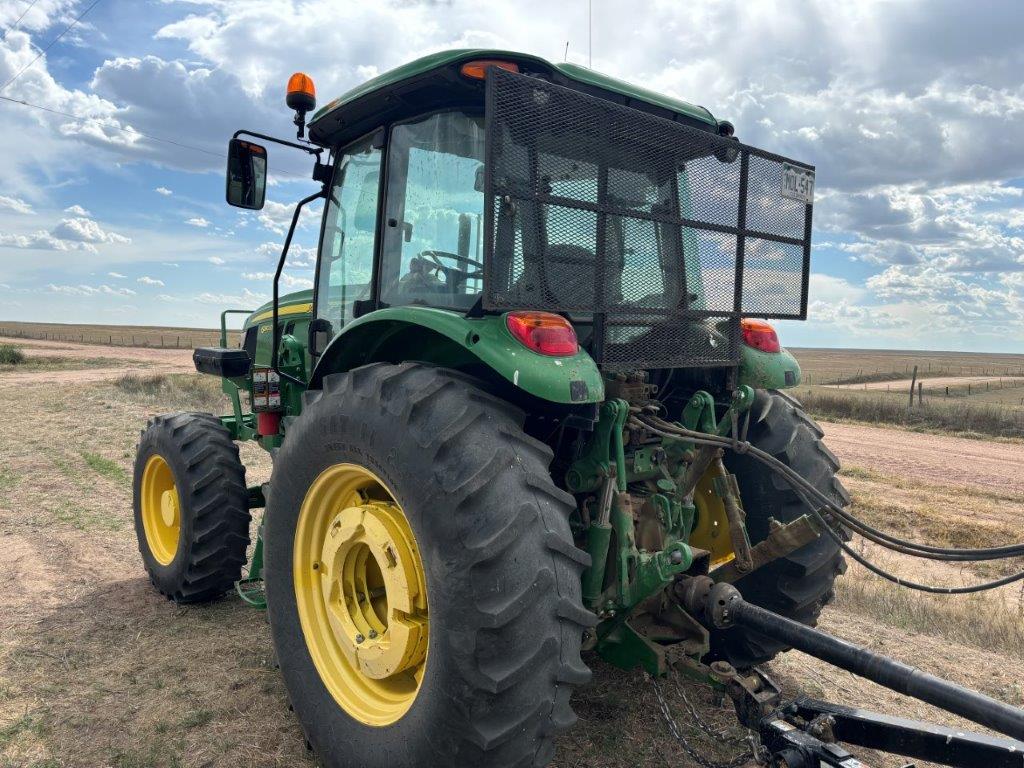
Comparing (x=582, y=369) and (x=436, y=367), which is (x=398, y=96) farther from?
(x=582, y=369)

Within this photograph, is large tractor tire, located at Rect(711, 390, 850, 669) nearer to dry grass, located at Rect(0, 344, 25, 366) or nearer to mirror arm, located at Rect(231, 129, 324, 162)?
mirror arm, located at Rect(231, 129, 324, 162)

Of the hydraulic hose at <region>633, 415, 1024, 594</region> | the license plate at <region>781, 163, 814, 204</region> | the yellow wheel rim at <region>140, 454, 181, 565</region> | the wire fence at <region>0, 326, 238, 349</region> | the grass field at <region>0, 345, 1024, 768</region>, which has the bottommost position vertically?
the grass field at <region>0, 345, 1024, 768</region>

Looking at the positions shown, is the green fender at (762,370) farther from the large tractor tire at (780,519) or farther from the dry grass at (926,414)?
the dry grass at (926,414)

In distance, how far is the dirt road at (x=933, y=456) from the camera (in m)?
12.6

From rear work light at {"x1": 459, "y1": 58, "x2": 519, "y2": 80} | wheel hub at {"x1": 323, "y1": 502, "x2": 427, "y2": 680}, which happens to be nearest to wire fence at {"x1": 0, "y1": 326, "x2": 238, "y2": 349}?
wheel hub at {"x1": 323, "y1": 502, "x2": 427, "y2": 680}

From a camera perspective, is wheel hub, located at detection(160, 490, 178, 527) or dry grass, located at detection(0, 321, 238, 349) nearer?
wheel hub, located at detection(160, 490, 178, 527)

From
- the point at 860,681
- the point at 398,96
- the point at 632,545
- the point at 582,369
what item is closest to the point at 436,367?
the point at 582,369

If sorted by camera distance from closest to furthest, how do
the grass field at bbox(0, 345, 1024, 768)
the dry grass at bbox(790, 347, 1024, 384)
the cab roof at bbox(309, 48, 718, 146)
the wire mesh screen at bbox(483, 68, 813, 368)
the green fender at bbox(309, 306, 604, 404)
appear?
the green fender at bbox(309, 306, 604, 404) → the wire mesh screen at bbox(483, 68, 813, 368) → the cab roof at bbox(309, 48, 718, 146) → the grass field at bbox(0, 345, 1024, 768) → the dry grass at bbox(790, 347, 1024, 384)

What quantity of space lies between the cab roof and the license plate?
0.41 metres

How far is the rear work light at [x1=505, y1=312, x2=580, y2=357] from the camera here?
99.0 inches

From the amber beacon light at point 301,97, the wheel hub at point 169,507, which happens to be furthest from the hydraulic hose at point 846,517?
the wheel hub at point 169,507

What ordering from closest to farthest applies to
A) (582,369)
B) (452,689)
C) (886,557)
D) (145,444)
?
(452,689) < (582,369) < (145,444) < (886,557)

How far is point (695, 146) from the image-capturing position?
10.3ft

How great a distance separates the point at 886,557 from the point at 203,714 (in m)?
6.44
